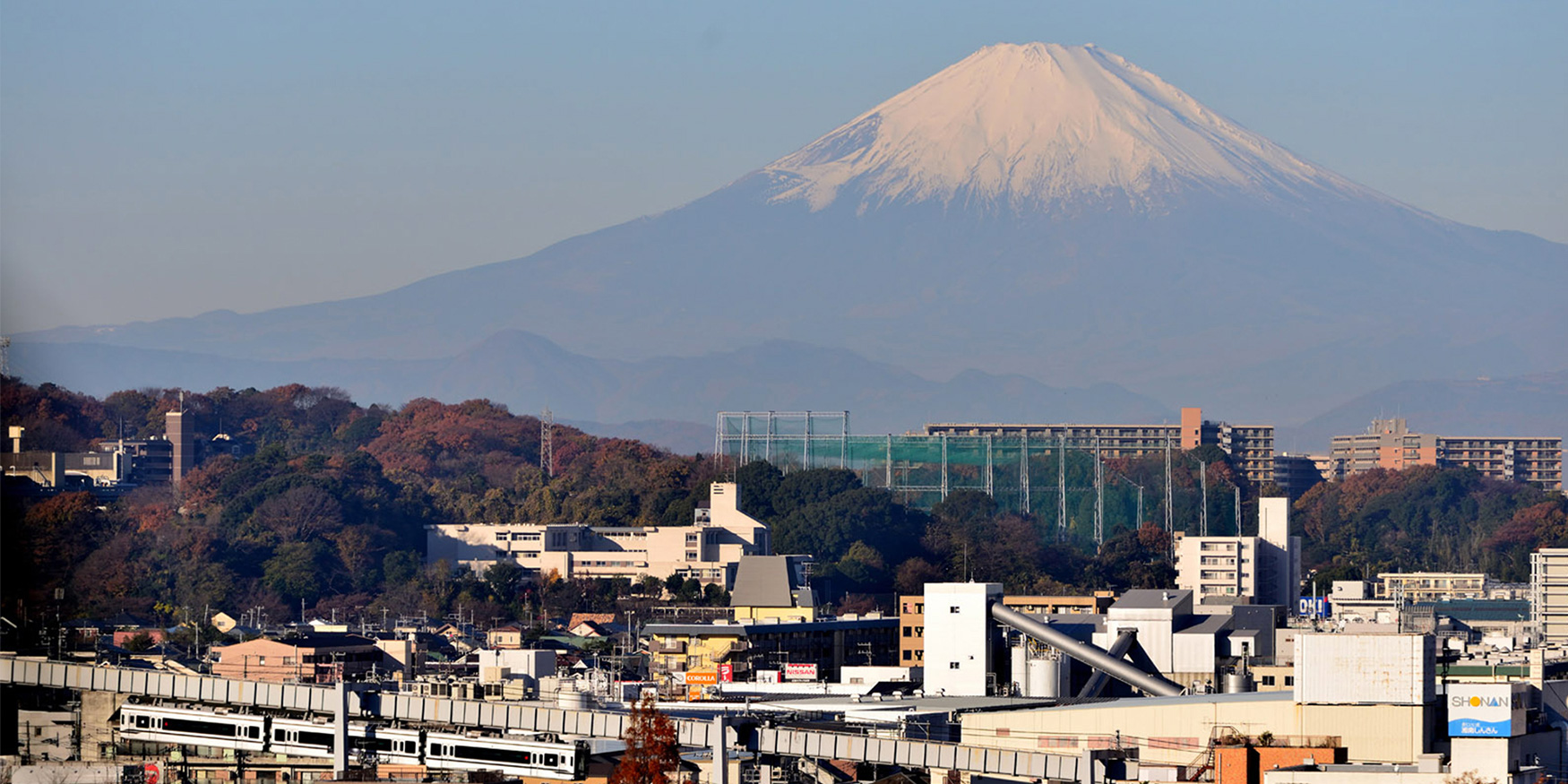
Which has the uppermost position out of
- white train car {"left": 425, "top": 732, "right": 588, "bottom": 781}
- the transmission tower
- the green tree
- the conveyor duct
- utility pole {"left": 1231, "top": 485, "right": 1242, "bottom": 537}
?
the transmission tower

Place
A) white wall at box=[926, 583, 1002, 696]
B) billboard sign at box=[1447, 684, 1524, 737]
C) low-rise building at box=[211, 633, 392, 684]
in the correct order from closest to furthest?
1. billboard sign at box=[1447, 684, 1524, 737]
2. white wall at box=[926, 583, 1002, 696]
3. low-rise building at box=[211, 633, 392, 684]

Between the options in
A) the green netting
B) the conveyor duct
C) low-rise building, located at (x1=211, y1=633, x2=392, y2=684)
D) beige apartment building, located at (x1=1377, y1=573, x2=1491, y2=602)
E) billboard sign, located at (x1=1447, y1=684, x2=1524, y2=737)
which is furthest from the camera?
the green netting

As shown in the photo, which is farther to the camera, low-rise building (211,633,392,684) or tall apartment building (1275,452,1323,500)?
tall apartment building (1275,452,1323,500)

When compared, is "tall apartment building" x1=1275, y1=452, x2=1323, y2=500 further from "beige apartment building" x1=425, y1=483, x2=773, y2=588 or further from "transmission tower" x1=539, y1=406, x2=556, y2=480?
"beige apartment building" x1=425, y1=483, x2=773, y2=588

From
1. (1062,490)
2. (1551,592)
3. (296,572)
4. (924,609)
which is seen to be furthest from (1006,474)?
(924,609)

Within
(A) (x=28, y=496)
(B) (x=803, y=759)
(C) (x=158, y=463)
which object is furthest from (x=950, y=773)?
(C) (x=158, y=463)

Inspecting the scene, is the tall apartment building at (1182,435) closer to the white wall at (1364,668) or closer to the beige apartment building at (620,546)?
the beige apartment building at (620,546)

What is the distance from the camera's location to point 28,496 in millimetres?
78312

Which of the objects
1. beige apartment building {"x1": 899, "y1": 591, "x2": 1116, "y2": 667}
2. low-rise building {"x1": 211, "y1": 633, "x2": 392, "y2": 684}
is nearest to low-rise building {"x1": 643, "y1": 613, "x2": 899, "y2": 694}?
beige apartment building {"x1": 899, "y1": 591, "x2": 1116, "y2": 667}

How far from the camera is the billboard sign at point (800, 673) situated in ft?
172

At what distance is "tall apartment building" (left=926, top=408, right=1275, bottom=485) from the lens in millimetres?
147500

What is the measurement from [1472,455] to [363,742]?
135m

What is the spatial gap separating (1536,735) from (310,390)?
109 m

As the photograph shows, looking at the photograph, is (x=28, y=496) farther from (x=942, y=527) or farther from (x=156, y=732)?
(x=156, y=732)
